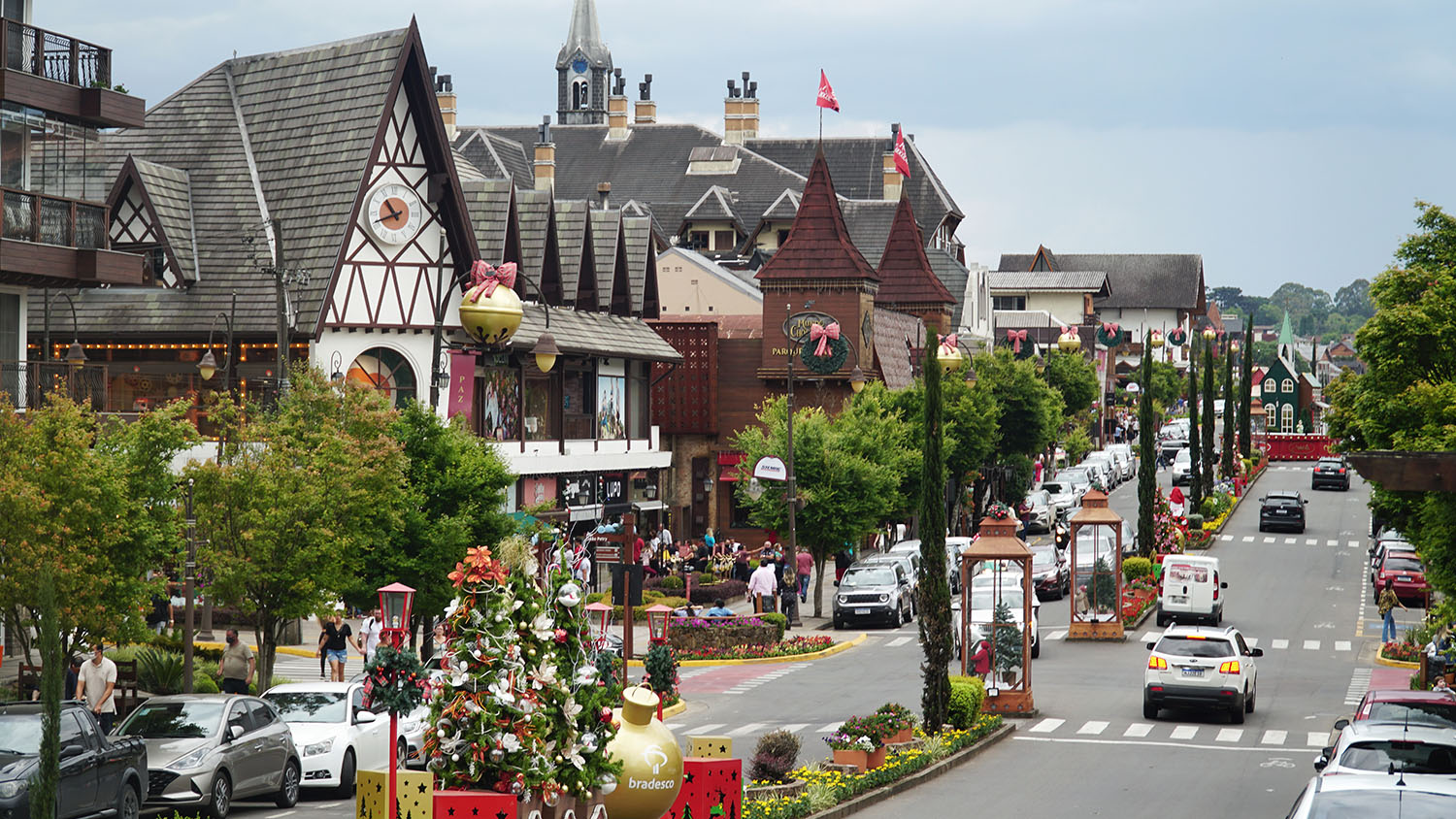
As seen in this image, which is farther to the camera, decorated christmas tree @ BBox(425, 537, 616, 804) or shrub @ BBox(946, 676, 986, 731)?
shrub @ BBox(946, 676, 986, 731)

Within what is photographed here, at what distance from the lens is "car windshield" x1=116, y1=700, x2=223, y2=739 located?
20.1 meters

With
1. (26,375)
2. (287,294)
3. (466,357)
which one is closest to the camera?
(26,375)

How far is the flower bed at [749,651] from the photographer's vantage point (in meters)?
38.5

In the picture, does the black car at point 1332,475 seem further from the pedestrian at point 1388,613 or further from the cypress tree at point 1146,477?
the pedestrian at point 1388,613

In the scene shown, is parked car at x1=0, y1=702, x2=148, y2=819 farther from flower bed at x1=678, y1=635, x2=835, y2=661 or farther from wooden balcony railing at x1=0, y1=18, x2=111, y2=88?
flower bed at x1=678, y1=635, x2=835, y2=661

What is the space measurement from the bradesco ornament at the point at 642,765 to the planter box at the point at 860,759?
306 inches

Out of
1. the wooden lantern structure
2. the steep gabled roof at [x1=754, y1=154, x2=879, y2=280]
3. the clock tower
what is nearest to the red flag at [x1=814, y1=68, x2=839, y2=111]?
the steep gabled roof at [x1=754, y1=154, x2=879, y2=280]

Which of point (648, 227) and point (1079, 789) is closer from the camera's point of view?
point (1079, 789)

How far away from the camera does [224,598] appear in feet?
85.9

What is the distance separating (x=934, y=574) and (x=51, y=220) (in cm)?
1652

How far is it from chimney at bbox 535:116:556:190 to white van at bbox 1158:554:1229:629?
172 ft

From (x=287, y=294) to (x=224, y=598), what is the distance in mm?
16257

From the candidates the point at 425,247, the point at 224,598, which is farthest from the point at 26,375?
the point at 425,247

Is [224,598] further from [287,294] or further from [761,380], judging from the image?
[761,380]
